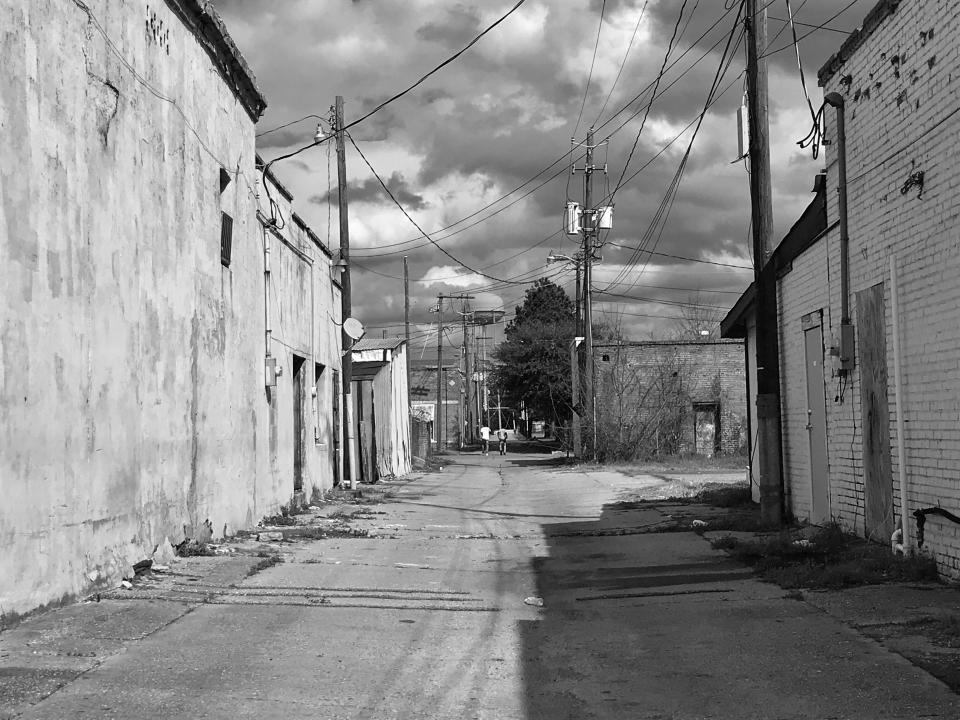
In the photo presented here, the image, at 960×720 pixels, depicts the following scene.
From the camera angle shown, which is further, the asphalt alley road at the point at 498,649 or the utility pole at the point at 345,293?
the utility pole at the point at 345,293

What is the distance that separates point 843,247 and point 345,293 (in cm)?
1440

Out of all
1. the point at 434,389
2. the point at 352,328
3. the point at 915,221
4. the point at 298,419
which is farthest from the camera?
the point at 434,389

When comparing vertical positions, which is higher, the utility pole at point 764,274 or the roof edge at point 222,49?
the roof edge at point 222,49

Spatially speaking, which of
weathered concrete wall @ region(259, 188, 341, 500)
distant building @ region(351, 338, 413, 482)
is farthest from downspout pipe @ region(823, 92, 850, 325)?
distant building @ region(351, 338, 413, 482)

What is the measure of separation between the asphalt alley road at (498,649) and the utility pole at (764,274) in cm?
181

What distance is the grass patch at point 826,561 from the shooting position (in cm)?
839

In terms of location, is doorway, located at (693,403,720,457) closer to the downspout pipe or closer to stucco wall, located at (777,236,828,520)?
stucco wall, located at (777,236,828,520)

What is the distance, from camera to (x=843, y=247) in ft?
35.3

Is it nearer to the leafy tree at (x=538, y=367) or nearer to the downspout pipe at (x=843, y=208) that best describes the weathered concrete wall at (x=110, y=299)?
the downspout pipe at (x=843, y=208)

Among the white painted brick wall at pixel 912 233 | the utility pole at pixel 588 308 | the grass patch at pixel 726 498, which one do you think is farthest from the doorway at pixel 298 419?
the utility pole at pixel 588 308

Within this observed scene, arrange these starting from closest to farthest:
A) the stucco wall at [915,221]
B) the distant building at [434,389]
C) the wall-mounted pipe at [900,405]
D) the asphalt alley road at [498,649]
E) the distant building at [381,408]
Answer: the asphalt alley road at [498,649] < the stucco wall at [915,221] < the wall-mounted pipe at [900,405] < the distant building at [381,408] < the distant building at [434,389]

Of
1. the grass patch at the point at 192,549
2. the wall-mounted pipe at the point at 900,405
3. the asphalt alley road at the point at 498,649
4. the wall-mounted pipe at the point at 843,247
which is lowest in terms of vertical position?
the asphalt alley road at the point at 498,649

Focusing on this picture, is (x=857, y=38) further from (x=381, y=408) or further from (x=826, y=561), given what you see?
(x=381, y=408)

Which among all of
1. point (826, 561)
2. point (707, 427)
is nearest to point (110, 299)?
point (826, 561)
